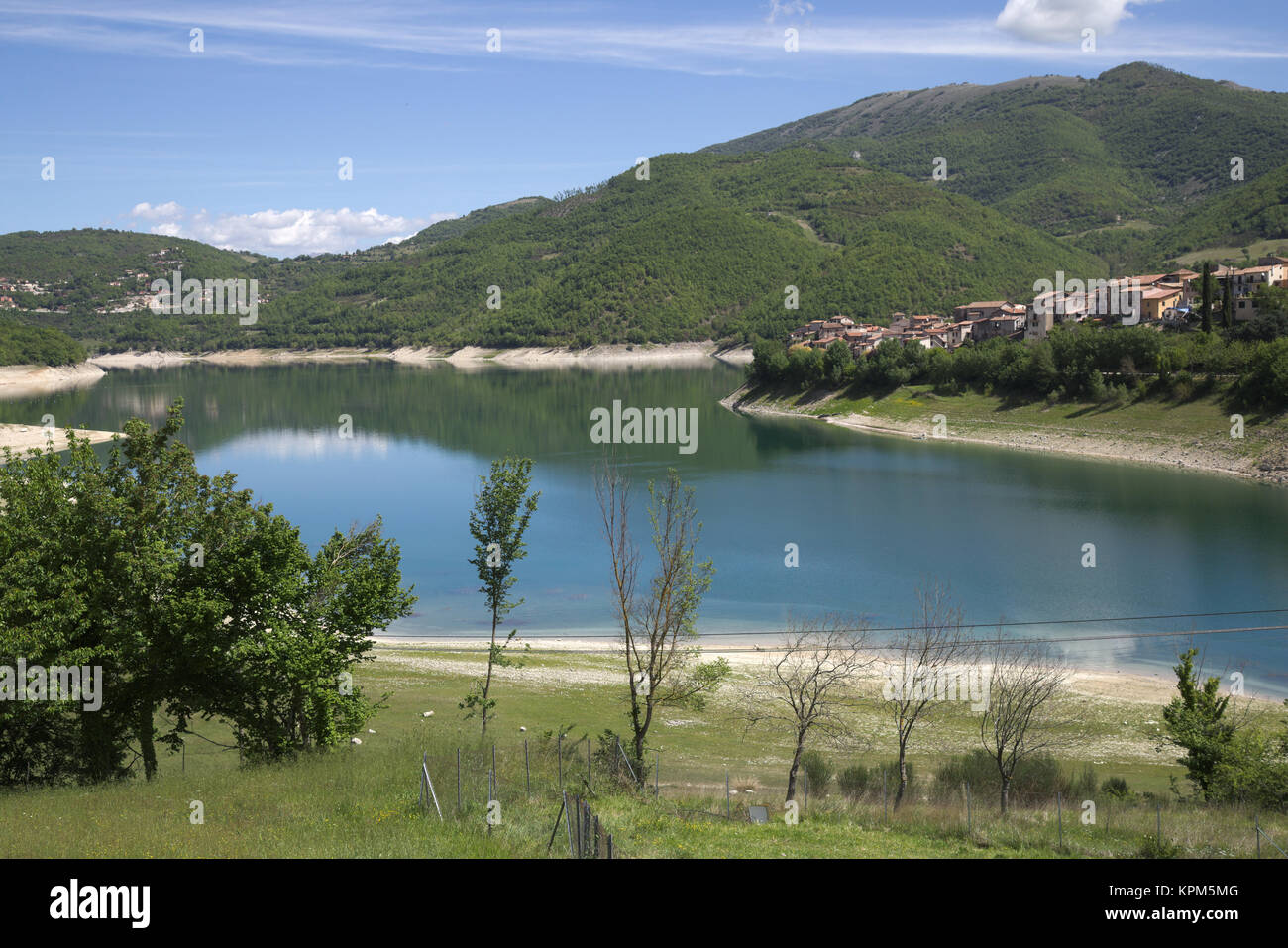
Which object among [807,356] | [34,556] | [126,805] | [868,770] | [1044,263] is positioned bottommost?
[868,770]

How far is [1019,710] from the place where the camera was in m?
14.9

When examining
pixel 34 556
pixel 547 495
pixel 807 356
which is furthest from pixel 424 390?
pixel 34 556

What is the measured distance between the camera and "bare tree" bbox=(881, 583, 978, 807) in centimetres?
1597

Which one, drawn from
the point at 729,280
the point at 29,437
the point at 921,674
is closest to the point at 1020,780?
the point at 921,674

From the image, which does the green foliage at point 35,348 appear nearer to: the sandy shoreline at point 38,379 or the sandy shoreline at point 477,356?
the sandy shoreline at point 38,379

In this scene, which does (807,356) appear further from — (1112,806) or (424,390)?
(1112,806)

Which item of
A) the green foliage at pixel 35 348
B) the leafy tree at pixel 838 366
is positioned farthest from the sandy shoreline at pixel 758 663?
the green foliage at pixel 35 348

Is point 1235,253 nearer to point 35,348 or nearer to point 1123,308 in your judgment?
point 1123,308

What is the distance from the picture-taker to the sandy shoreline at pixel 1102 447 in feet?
152

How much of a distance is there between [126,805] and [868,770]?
10.8 meters

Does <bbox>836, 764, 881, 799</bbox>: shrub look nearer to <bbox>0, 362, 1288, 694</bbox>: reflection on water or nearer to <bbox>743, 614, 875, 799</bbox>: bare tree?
<bbox>743, 614, 875, 799</bbox>: bare tree

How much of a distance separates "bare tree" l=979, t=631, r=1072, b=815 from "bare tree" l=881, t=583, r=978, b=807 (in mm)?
839

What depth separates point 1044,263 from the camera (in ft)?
Result: 488

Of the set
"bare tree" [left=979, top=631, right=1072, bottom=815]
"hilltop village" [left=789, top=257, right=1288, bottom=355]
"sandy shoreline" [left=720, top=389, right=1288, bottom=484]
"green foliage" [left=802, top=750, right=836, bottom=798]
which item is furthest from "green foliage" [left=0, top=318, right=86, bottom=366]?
"green foliage" [left=802, top=750, right=836, bottom=798]
